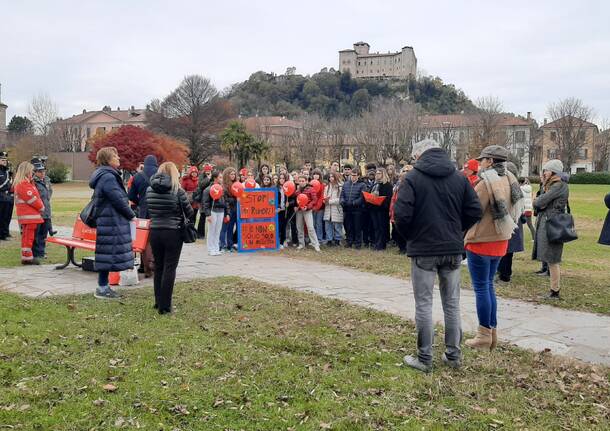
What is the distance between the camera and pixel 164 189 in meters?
7.21

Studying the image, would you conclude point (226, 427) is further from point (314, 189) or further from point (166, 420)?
point (314, 189)

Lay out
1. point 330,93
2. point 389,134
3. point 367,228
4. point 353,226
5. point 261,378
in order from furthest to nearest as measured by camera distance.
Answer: point 330,93 → point 389,134 → point 367,228 → point 353,226 → point 261,378

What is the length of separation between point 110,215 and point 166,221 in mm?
1172

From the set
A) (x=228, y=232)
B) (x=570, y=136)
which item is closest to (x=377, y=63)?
(x=570, y=136)

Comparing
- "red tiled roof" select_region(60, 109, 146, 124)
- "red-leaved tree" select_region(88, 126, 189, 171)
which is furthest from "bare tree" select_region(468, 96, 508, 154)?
"red tiled roof" select_region(60, 109, 146, 124)

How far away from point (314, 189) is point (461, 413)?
10210 millimetres

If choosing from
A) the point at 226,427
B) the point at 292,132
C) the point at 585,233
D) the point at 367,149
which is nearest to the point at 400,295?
the point at 226,427

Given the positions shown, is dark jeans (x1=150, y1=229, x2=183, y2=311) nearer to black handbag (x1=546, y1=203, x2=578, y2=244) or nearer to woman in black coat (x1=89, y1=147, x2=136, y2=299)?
woman in black coat (x1=89, y1=147, x2=136, y2=299)

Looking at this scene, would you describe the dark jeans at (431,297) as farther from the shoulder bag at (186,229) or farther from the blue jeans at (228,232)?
the blue jeans at (228,232)

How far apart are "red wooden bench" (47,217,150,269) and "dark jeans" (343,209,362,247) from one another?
5.85 m

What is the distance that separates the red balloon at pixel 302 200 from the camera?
14000 millimetres

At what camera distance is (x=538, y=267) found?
38.7 feet

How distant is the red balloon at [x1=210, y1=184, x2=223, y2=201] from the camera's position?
42.9 feet

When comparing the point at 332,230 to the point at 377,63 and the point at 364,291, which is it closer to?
the point at 364,291
